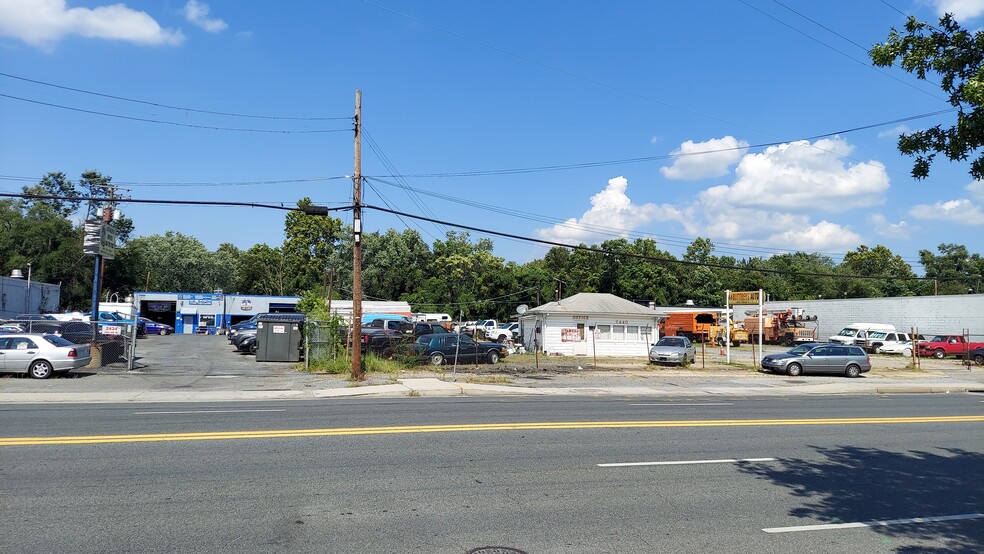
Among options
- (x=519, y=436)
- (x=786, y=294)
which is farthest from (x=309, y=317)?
(x=786, y=294)

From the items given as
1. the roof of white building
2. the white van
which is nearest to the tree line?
the white van

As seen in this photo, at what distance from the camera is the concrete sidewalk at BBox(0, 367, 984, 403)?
18125 millimetres

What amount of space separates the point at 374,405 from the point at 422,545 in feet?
34.5

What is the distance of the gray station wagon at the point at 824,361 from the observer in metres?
29.7

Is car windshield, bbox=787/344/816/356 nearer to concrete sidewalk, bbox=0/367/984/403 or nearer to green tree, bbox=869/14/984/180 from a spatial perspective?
concrete sidewalk, bbox=0/367/984/403

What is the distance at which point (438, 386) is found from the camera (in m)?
20.5

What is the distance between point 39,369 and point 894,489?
2406 centimetres

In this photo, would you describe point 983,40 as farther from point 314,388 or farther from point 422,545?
point 314,388

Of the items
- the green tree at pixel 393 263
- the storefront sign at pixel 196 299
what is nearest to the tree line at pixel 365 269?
the green tree at pixel 393 263

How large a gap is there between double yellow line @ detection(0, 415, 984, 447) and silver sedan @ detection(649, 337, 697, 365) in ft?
56.4

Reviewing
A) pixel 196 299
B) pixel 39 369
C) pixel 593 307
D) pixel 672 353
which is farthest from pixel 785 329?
pixel 196 299

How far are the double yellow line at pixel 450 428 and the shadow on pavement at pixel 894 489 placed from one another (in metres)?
3.00

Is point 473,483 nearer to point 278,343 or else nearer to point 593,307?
point 278,343

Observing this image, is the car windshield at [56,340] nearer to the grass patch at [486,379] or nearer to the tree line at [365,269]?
the grass patch at [486,379]
